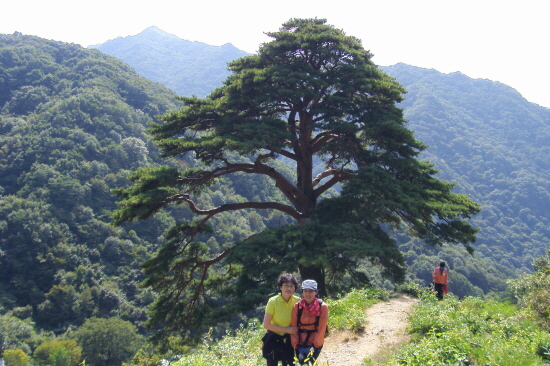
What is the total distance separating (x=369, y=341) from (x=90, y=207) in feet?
175

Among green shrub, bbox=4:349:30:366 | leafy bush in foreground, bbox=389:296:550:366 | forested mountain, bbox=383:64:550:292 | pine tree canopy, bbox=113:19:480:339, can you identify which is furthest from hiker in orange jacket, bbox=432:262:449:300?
forested mountain, bbox=383:64:550:292

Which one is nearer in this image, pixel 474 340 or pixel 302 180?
pixel 474 340

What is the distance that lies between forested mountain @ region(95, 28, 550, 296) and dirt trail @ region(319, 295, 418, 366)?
4709cm

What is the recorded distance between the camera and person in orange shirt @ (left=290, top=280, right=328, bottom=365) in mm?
3994

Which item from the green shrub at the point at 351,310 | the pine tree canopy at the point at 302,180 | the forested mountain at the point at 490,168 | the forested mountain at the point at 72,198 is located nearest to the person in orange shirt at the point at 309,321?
the green shrub at the point at 351,310

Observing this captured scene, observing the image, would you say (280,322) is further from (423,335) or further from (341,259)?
(341,259)

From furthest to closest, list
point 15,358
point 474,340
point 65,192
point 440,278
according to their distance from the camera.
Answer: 1. point 65,192
2. point 15,358
3. point 440,278
4. point 474,340

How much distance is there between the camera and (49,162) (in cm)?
5744

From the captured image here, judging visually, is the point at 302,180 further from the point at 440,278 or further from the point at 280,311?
the point at 280,311

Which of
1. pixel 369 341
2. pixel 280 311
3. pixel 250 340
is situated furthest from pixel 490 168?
pixel 280 311

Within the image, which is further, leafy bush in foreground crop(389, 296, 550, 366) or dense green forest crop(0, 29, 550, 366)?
dense green forest crop(0, 29, 550, 366)

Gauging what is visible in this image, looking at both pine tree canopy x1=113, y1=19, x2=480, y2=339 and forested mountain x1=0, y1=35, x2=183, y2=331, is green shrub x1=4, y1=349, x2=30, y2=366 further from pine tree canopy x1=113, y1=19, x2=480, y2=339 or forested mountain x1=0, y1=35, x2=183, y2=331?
pine tree canopy x1=113, y1=19, x2=480, y2=339

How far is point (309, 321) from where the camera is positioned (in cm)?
400

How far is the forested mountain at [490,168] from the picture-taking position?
→ 68.6m
